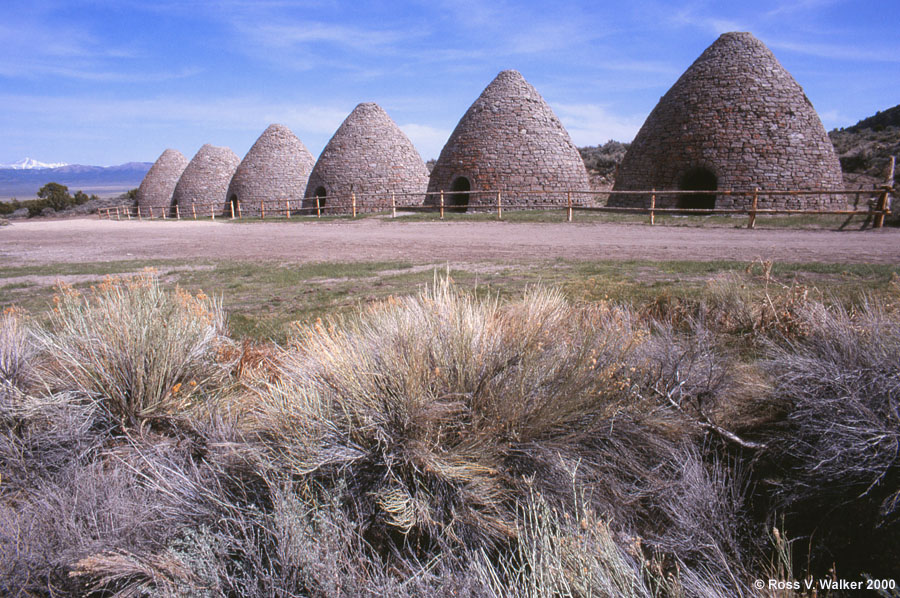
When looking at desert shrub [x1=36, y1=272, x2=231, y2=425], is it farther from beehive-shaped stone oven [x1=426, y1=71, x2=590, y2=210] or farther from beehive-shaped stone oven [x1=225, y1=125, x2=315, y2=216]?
beehive-shaped stone oven [x1=225, y1=125, x2=315, y2=216]

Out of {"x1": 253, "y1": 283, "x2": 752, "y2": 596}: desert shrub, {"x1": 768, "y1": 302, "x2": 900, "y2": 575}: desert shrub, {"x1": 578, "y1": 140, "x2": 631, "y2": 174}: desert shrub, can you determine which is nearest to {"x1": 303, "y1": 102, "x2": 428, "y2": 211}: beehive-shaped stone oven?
{"x1": 578, "y1": 140, "x2": 631, "y2": 174}: desert shrub

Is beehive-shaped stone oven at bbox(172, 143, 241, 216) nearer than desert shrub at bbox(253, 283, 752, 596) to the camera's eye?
No

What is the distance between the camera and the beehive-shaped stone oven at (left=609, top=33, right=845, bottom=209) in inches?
647

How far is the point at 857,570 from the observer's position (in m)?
2.17

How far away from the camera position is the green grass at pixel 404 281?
207 inches

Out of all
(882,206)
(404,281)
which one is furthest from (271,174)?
(882,206)

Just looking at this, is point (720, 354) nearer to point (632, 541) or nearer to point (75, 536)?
point (632, 541)

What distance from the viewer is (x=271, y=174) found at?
97.7 ft

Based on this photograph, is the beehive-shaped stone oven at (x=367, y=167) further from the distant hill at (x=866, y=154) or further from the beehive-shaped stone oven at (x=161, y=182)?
the distant hill at (x=866, y=154)

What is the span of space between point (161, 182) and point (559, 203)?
1209 inches

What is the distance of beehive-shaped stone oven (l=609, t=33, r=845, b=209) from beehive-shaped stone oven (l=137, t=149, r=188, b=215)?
33.0 meters

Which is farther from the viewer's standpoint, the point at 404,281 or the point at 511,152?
the point at 511,152

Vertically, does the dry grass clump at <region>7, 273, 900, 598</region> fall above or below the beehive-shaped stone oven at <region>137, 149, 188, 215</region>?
below

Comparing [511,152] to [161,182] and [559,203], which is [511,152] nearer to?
[559,203]
